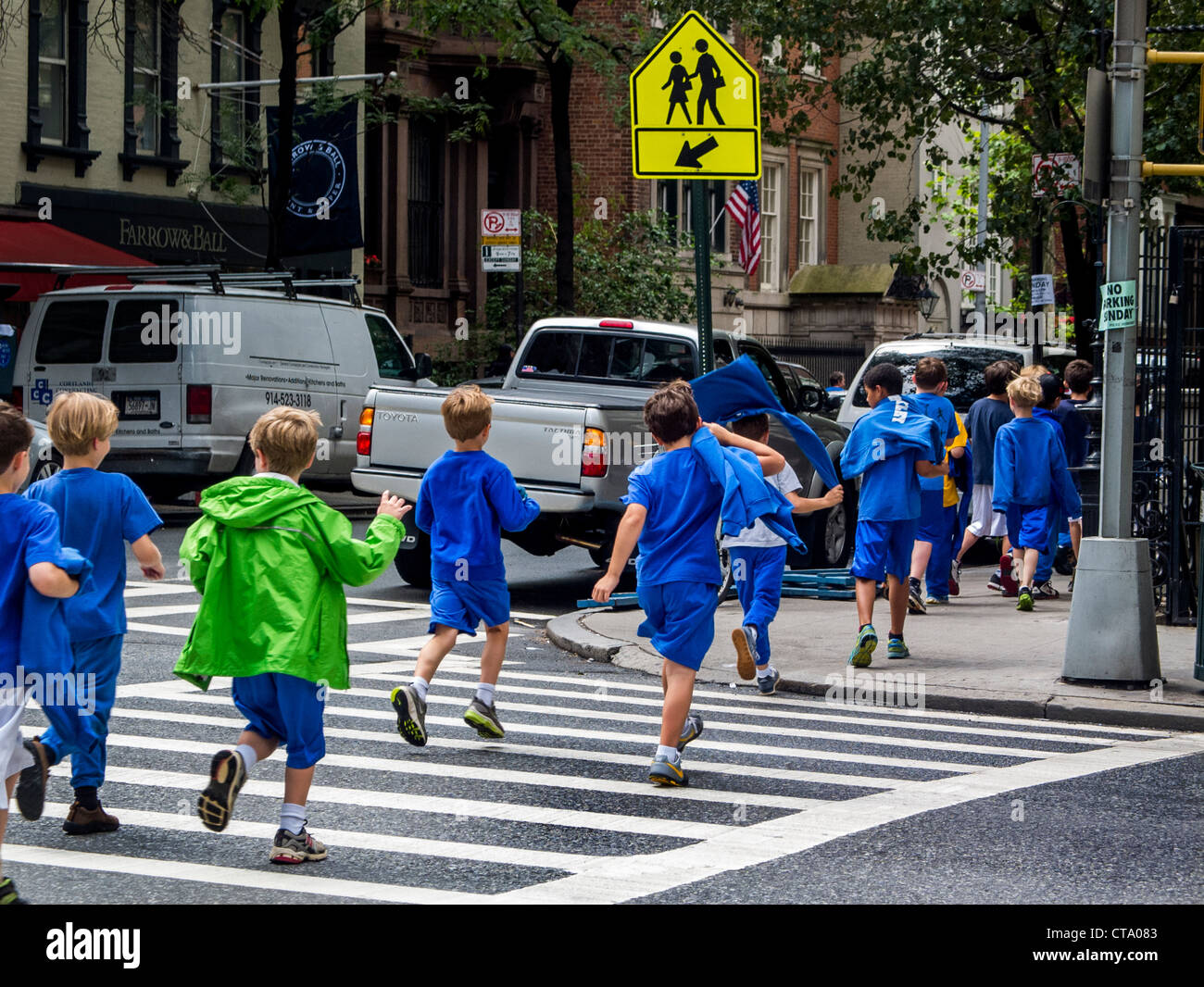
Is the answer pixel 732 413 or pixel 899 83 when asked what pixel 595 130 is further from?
pixel 732 413

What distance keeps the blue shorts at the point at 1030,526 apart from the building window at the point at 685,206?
21.0 m

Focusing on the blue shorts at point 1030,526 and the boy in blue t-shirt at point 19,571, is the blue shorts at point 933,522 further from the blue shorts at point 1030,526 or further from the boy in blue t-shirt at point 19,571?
the boy in blue t-shirt at point 19,571

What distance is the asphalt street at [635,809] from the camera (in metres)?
5.80

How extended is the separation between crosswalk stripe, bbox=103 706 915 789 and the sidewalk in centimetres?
230

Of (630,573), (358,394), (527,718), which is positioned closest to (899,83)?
(358,394)

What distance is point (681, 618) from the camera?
763cm

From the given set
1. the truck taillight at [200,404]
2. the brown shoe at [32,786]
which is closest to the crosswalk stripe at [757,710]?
the brown shoe at [32,786]

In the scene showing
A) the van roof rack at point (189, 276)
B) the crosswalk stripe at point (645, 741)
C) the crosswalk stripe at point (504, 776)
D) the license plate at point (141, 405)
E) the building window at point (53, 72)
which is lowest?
the crosswalk stripe at point (645, 741)

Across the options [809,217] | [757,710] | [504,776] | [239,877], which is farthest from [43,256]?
[809,217]

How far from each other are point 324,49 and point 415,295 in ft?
16.0

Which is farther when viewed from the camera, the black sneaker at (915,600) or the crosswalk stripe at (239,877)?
the black sneaker at (915,600)

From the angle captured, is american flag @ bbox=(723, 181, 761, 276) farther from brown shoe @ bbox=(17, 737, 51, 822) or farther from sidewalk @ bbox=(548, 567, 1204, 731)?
brown shoe @ bbox=(17, 737, 51, 822)

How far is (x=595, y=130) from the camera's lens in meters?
35.6

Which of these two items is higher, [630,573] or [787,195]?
[787,195]
